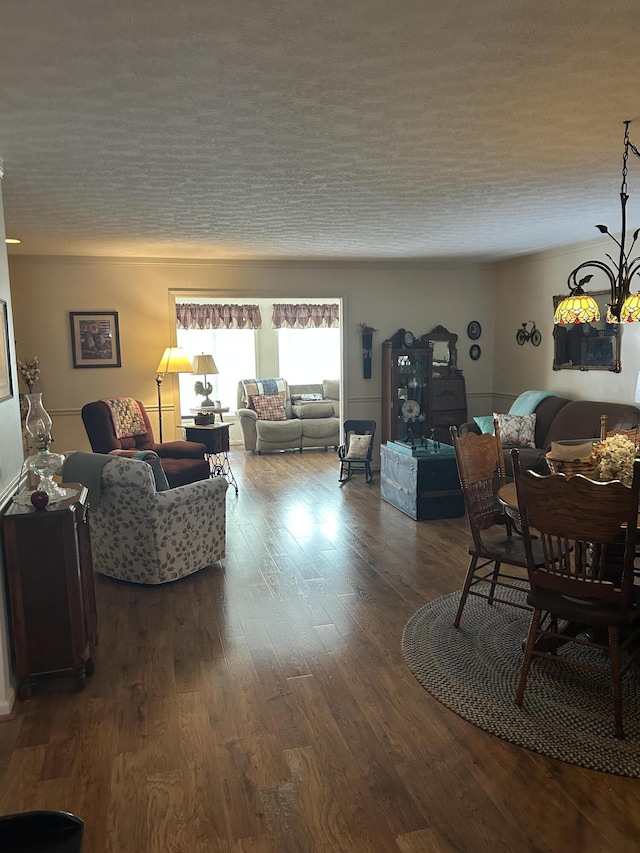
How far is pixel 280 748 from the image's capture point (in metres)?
2.50

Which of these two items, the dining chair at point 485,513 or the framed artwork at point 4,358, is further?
the dining chair at point 485,513

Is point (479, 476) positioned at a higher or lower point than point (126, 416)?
lower

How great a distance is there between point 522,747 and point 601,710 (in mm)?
463

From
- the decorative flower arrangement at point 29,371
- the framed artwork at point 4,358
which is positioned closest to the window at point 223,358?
the decorative flower arrangement at point 29,371

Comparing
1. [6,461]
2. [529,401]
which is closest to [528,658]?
[6,461]

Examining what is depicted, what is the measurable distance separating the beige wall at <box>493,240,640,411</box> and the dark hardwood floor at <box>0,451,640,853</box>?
3.08 metres

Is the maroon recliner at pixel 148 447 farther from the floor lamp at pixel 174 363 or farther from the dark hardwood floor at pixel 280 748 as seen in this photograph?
the dark hardwood floor at pixel 280 748

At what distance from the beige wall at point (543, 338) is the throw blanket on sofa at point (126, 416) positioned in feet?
14.4

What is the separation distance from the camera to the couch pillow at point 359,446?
7277mm

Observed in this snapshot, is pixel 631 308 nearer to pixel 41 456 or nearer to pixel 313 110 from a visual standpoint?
pixel 313 110

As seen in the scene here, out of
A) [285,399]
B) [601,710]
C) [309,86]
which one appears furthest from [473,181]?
[285,399]

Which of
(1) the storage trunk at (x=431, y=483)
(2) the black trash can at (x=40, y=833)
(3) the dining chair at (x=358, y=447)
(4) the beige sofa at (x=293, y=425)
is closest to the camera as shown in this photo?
(2) the black trash can at (x=40, y=833)

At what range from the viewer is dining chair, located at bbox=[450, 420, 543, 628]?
131 inches

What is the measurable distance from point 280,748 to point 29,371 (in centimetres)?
525
